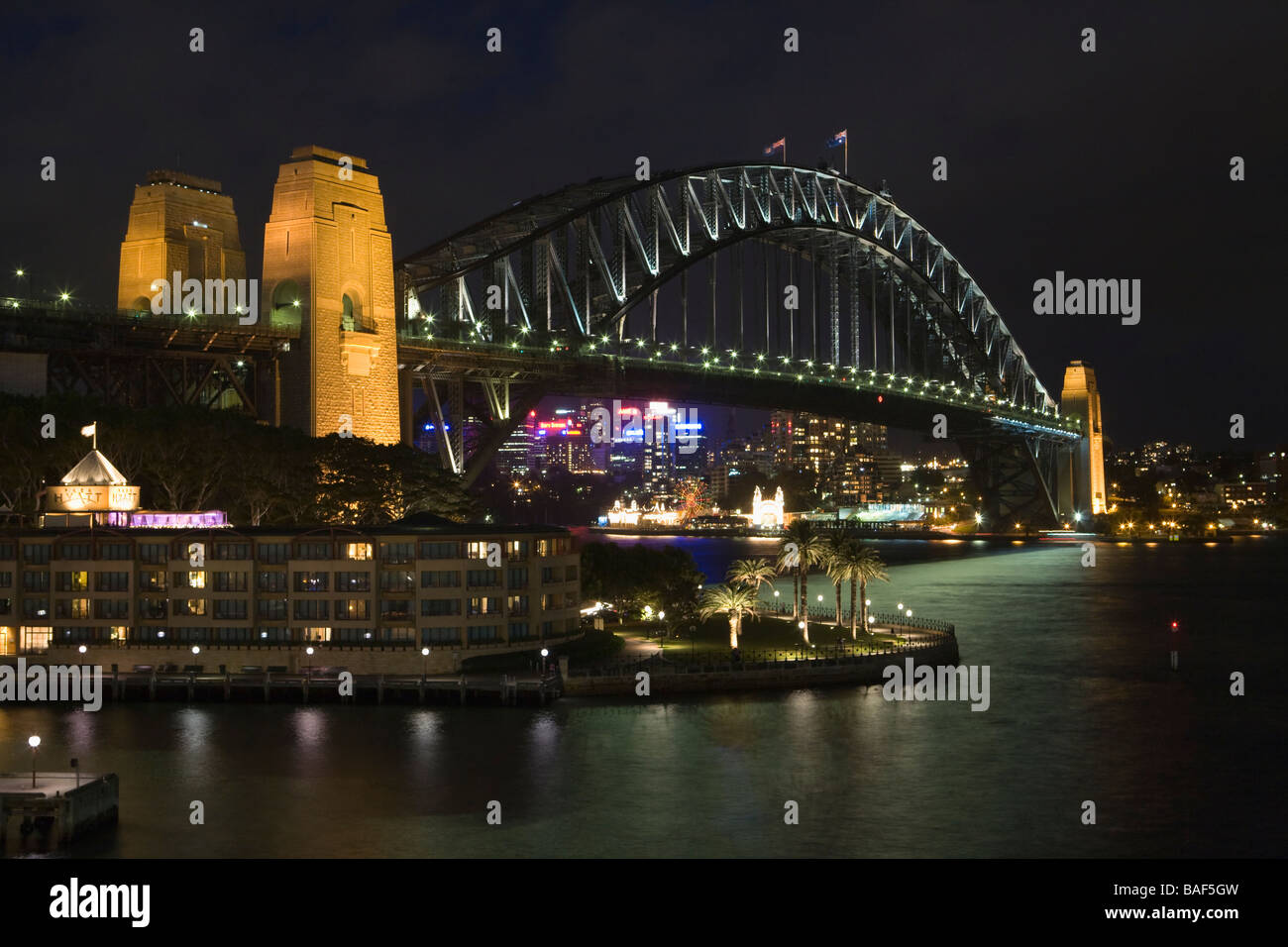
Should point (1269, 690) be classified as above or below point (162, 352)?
below

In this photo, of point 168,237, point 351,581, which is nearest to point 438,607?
point 351,581

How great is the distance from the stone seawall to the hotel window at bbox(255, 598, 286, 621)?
10.7 m

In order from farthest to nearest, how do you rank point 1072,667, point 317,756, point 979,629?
point 979,629 → point 1072,667 → point 317,756

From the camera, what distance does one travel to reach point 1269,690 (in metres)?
52.0

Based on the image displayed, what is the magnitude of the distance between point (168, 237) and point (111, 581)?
22.0m

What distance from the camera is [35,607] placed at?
49.7m

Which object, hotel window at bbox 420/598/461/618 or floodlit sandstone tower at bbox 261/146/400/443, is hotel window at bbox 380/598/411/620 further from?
floodlit sandstone tower at bbox 261/146/400/443

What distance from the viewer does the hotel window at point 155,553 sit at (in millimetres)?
50094

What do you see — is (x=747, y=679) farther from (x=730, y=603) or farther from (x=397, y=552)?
(x=397, y=552)
